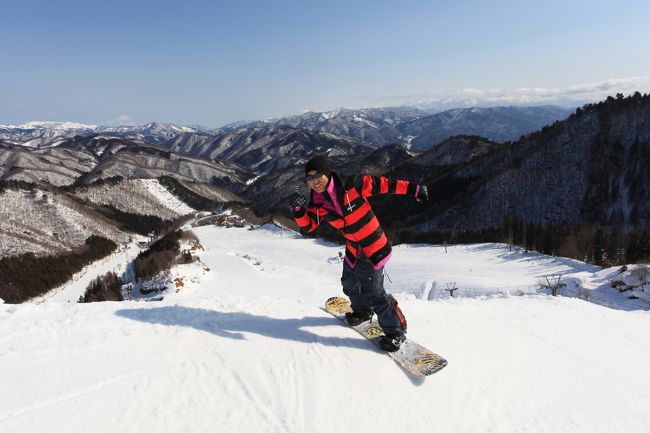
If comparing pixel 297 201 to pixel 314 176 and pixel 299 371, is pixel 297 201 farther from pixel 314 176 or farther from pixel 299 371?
pixel 299 371

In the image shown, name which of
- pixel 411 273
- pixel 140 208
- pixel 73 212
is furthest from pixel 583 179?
pixel 140 208

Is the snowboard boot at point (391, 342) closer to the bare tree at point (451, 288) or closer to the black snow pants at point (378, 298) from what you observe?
the black snow pants at point (378, 298)

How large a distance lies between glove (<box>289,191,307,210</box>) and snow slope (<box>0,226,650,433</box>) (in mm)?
2431

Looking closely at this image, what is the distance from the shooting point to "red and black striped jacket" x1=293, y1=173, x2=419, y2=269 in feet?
20.6

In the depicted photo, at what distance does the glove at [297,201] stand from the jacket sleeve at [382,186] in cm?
102

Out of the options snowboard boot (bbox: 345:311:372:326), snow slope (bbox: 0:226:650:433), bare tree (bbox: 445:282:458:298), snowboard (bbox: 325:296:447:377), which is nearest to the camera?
snow slope (bbox: 0:226:650:433)

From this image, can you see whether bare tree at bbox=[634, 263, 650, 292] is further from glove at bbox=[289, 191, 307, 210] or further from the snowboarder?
glove at bbox=[289, 191, 307, 210]

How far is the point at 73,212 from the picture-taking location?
13300 centimetres

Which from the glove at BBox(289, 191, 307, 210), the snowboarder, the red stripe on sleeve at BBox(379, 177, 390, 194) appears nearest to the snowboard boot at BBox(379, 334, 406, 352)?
the snowboarder

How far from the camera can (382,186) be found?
657 cm

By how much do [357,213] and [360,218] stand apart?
10cm

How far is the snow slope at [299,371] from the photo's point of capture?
453cm

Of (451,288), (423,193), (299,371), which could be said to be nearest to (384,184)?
(423,193)

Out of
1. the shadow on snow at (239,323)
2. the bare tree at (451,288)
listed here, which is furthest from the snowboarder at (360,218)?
the bare tree at (451,288)
